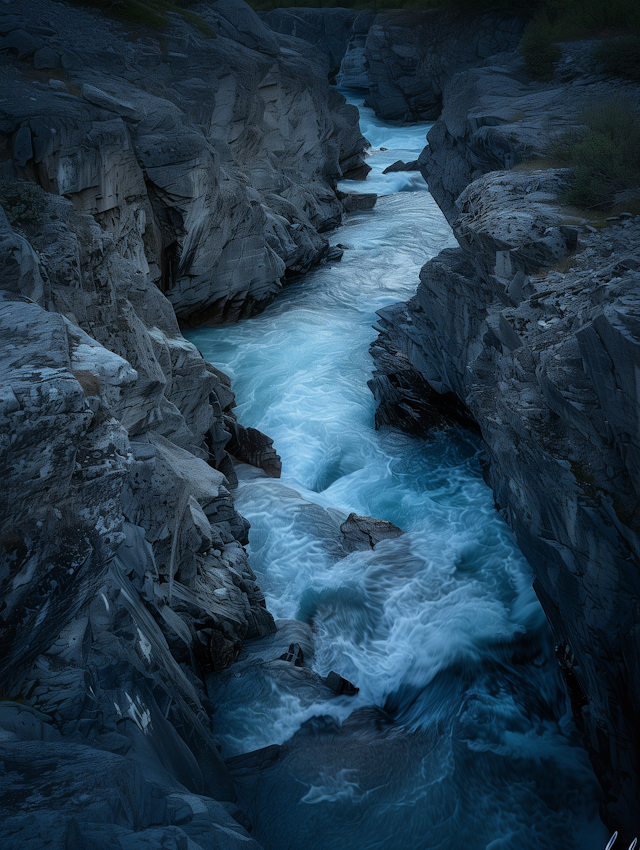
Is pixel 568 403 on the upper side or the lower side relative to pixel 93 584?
upper

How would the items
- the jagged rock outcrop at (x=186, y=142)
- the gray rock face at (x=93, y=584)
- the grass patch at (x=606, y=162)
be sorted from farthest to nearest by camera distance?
the jagged rock outcrop at (x=186, y=142) → the grass patch at (x=606, y=162) → the gray rock face at (x=93, y=584)

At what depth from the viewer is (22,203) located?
9.35 metres

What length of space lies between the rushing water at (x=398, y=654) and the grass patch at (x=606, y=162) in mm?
6745

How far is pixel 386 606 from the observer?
1084 centimetres

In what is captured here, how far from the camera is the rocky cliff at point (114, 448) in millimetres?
4176

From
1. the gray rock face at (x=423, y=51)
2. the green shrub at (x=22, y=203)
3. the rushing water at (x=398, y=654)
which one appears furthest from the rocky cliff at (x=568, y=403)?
the gray rock face at (x=423, y=51)

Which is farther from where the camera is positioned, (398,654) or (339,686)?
(398,654)

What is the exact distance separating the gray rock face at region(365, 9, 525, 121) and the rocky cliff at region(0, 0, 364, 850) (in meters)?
23.9

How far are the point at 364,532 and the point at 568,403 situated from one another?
6.46m

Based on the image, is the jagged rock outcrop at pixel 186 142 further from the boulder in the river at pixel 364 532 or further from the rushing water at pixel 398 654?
the boulder in the river at pixel 364 532

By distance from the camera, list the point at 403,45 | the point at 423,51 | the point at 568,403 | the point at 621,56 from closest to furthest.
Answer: the point at 568,403 → the point at 621,56 → the point at 423,51 → the point at 403,45

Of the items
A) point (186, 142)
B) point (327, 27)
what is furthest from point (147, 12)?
point (327, 27)

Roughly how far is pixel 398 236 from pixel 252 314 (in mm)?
9881

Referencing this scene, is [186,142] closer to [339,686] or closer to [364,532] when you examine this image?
[364,532]
